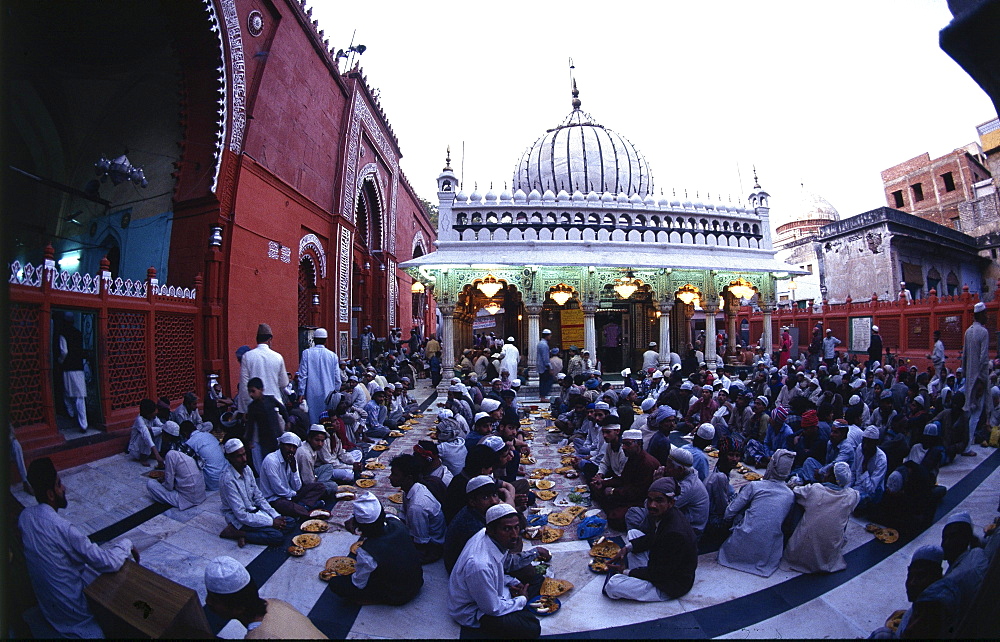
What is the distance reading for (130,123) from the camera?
1102 cm

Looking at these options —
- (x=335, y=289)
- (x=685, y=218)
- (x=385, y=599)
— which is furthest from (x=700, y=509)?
(x=335, y=289)

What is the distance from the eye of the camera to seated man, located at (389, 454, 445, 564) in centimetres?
433

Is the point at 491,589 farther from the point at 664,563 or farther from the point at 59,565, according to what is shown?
the point at 59,565

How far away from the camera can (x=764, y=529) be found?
4.04 meters

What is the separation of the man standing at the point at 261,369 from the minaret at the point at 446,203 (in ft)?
24.0

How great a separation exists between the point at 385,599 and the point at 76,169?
13.4m

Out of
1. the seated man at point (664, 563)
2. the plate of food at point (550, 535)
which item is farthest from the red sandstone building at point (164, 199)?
the seated man at point (664, 563)

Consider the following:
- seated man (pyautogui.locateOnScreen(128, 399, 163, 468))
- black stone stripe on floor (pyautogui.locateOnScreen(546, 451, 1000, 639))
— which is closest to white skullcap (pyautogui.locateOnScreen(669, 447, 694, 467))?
black stone stripe on floor (pyautogui.locateOnScreen(546, 451, 1000, 639))

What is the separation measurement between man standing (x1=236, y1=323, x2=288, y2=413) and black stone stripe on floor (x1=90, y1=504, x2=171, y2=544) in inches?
55.1

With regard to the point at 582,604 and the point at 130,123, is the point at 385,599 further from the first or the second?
Answer: the point at 130,123

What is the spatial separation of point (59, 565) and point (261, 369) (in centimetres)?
329

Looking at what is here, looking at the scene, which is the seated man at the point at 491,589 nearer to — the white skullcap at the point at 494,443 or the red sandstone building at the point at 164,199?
the white skullcap at the point at 494,443

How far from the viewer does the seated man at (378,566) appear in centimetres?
347

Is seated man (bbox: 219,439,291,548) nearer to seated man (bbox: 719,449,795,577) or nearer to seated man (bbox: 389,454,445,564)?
seated man (bbox: 389,454,445,564)
